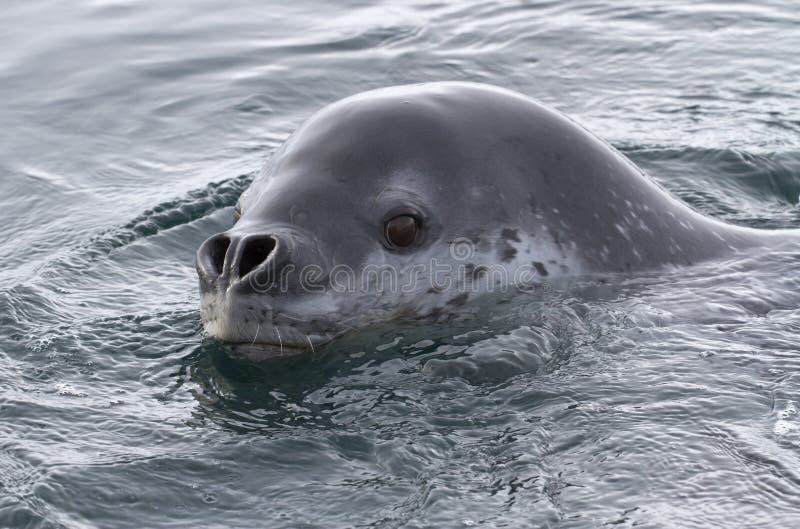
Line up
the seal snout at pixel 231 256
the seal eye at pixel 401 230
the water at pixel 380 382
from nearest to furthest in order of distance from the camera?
the water at pixel 380 382 < the seal snout at pixel 231 256 < the seal eye at pixel 401 230

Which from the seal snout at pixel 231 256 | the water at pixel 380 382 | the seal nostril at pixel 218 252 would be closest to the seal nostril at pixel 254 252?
the seal snout at pixel 231 256

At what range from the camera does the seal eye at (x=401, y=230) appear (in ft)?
19.2

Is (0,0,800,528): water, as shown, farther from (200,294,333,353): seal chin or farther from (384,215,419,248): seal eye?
(384,215,419,248): seal eye

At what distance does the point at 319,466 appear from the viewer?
16.4 feet

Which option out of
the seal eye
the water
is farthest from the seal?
the water

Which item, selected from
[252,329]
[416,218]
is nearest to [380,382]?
[252,329]

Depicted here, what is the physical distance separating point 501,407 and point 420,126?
150 cm

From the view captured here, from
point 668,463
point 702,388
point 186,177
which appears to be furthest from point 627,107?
point 668,463

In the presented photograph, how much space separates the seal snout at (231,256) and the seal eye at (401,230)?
63cm

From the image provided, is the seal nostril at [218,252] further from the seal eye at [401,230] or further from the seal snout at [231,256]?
the seal eye at [401,230]

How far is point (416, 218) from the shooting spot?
5.92 meters

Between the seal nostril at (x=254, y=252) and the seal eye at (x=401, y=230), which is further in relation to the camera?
the seal eye at (x=401, y=230)

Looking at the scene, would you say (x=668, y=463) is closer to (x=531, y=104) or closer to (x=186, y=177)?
(x=531, y=104)

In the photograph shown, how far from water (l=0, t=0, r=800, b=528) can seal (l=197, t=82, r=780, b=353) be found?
202mm
